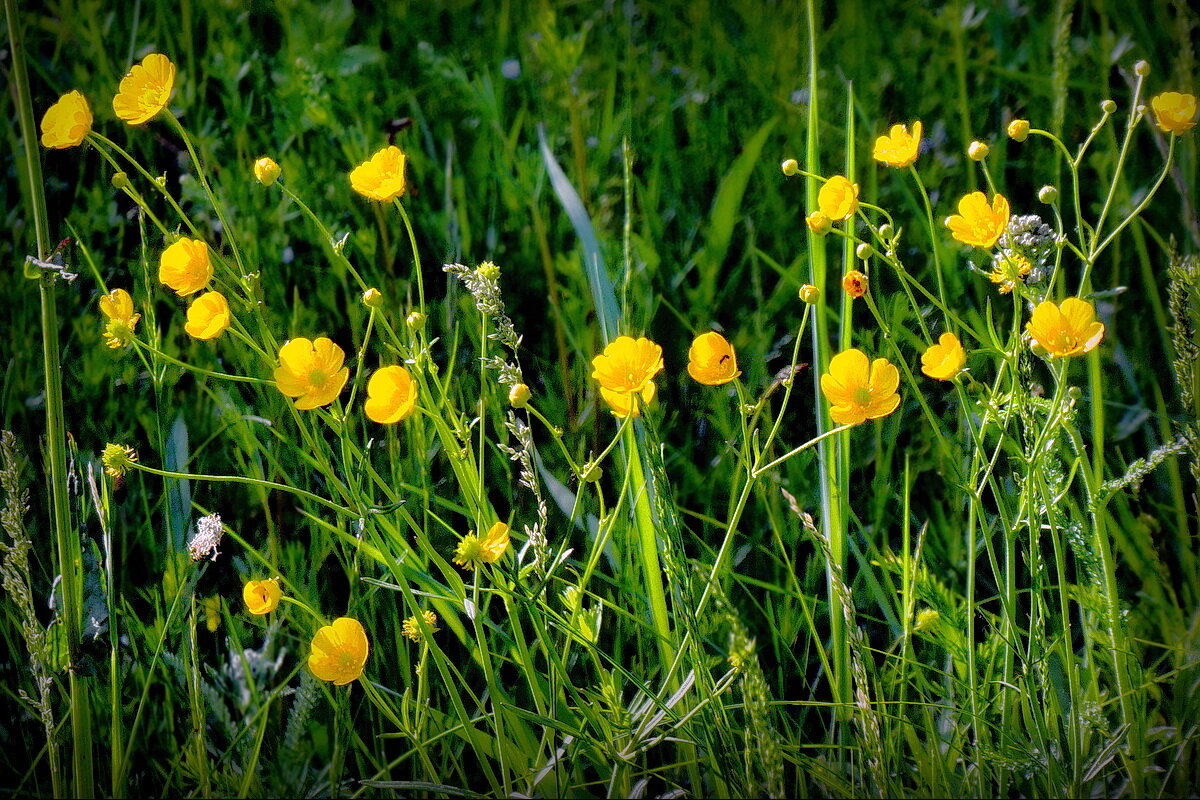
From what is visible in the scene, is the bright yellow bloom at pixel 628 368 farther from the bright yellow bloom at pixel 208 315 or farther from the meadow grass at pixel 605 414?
the bright yellow bloom at pixel 208 315

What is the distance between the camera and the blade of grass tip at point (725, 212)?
1144mm

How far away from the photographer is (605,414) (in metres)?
1.04

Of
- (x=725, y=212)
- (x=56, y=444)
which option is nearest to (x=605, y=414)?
(x=725, y=212)

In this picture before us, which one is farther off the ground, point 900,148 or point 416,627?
point 900,148

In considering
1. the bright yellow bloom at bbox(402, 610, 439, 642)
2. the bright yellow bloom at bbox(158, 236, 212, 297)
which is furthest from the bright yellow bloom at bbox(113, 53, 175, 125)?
the bright yellow bloom at bbox(402, 610, 439, 642)

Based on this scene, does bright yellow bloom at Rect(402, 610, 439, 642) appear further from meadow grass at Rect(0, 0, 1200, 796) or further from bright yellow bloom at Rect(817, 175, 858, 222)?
bright yellow bloom at Rect(817, 175, 858, 222)

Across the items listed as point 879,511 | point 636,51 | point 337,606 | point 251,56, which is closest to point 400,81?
point 251,56

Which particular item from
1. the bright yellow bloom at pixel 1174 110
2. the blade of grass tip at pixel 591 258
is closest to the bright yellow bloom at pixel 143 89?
the blade of grass tip at pixel 591 258

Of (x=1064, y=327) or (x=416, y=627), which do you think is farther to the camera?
(x=416, y=627)

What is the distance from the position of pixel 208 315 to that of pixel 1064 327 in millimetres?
704

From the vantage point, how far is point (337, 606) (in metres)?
0.98

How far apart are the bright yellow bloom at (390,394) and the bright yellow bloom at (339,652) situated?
20cm

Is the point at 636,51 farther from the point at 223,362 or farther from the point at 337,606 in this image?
the point at 337,606

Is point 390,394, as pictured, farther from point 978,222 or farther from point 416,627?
point 978,222
